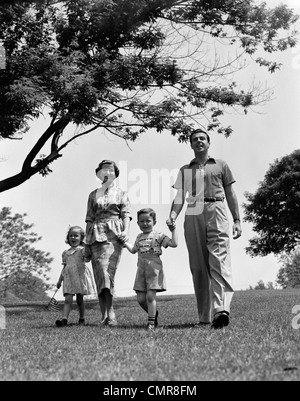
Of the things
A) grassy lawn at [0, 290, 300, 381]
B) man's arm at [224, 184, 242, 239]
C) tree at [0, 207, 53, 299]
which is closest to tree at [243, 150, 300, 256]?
tree at [0, 207, 53, 299]

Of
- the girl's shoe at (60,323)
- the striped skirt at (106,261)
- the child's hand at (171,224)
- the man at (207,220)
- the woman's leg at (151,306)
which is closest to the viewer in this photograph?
the man at (207,220)

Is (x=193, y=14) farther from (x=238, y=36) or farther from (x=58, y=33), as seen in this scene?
(x=58, y=33)

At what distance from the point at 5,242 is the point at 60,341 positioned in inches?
1420

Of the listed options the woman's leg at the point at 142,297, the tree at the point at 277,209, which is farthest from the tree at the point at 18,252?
the woman's leg at the point at 142,297

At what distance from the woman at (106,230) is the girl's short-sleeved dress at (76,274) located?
0.75 m

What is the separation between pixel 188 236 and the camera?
8438 mm

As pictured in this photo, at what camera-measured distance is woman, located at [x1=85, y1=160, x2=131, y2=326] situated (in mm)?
9352

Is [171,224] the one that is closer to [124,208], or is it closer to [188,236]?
[188,236]

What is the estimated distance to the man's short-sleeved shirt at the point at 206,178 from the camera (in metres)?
8.34

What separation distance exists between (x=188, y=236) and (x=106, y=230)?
5.20 ft

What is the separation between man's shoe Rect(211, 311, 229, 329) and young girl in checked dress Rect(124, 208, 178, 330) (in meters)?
1.02

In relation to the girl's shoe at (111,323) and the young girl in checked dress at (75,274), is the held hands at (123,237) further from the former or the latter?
the girl's shoe at (111,323)

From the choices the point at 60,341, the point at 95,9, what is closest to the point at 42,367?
the point at 60,341

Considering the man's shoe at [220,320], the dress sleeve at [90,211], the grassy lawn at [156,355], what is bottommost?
the grassy lawn at [156,355]
